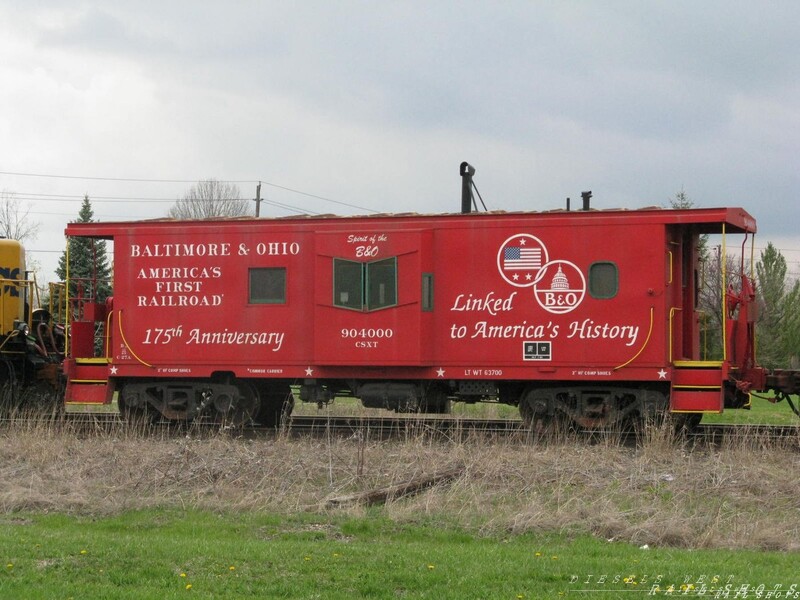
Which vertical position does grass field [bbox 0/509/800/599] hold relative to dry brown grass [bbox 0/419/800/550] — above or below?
below

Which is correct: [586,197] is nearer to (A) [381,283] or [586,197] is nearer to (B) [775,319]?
(A) [381,283]

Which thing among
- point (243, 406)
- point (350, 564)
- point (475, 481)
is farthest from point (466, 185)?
point (350, 564)

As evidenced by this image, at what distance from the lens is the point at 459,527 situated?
9.15m

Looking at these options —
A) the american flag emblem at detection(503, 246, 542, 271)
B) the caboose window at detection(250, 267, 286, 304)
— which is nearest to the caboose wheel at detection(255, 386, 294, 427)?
the caboose window at detection(250, 267, 286, 304)

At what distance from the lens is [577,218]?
578 inches

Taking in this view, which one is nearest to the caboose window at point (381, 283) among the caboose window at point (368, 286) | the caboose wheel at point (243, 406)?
the caboose window at point (368, 286)

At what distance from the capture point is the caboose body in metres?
14.5

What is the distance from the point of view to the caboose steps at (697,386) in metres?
14.1

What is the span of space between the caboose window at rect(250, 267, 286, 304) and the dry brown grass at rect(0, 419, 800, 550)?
A: 2.64m

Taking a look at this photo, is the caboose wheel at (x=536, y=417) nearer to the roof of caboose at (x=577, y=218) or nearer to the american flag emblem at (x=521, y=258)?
the american flag emblem at (x=521, y=258)

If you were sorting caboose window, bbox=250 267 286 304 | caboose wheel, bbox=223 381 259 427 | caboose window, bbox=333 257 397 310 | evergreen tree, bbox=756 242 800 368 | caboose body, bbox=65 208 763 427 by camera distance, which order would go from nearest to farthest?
1. caboose body, bbox=65 208 763 427
2. caboose window, bbox=333 257 397 310
3. caboose window, bbox=250 267 286 304
4. caboose wheel, bbox=223 381 259 427
5. evergreen tree, bbox=756 242 800 368

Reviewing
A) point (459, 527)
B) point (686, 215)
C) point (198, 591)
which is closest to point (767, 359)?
point (686, 215)

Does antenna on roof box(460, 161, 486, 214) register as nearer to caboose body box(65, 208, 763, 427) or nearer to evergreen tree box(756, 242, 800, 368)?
caboose body box(65, 208, 763, 427)

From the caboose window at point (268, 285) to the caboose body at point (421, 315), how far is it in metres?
0.02
